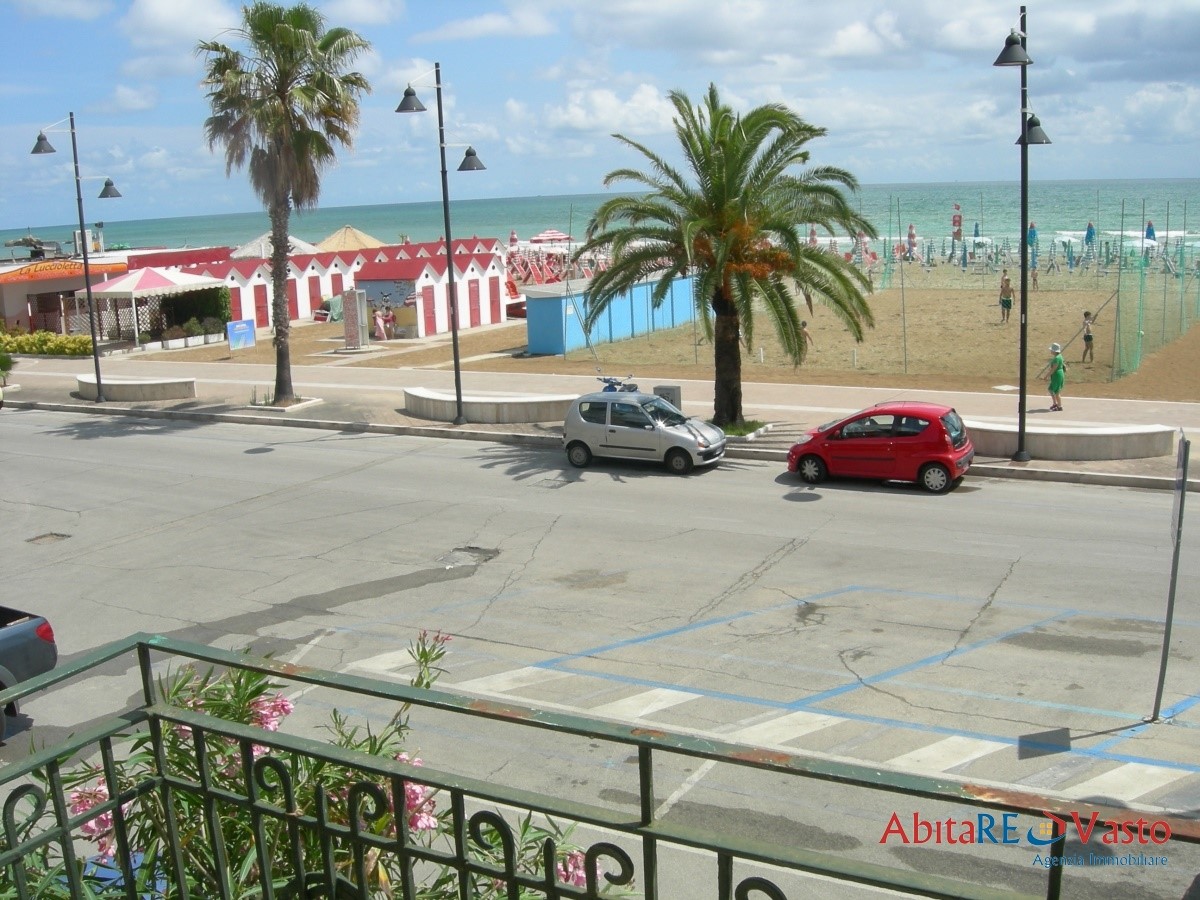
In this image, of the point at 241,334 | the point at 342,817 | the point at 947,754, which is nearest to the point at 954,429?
the point at 947,754

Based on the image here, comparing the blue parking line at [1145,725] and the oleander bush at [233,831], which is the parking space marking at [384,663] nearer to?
the blue parking line at [1145,725]

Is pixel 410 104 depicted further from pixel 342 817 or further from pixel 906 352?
pixel 342 817

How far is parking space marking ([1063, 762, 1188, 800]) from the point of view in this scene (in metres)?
9.51

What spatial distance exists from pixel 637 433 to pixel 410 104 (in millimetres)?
8718

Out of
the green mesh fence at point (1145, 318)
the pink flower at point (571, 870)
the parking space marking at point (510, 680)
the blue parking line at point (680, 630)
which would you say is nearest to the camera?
the pink flower at point (571, 870)

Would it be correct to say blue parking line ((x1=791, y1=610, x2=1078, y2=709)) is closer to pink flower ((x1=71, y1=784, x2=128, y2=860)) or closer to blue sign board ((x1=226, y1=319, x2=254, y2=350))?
pink flower ((x1=71, y1=784, x2=128, y2=860))

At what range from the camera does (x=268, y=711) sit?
203 inches

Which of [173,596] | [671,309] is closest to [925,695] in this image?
[173,596]

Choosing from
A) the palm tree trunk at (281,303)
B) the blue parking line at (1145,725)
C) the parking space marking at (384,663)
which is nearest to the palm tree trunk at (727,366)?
the palm tree trunk at (281,303)

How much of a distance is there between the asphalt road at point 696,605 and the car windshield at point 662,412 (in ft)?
3.48

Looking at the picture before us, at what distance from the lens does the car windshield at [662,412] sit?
22.4 metres

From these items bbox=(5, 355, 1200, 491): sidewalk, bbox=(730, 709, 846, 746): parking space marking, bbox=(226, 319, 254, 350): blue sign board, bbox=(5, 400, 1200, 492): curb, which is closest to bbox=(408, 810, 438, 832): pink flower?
bbox=(730, 709, 846, 746): parking space marking

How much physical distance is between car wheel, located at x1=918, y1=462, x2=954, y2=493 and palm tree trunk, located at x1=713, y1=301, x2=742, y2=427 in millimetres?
5492

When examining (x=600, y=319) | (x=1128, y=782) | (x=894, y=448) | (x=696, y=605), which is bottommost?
(x=1128, y=782)
